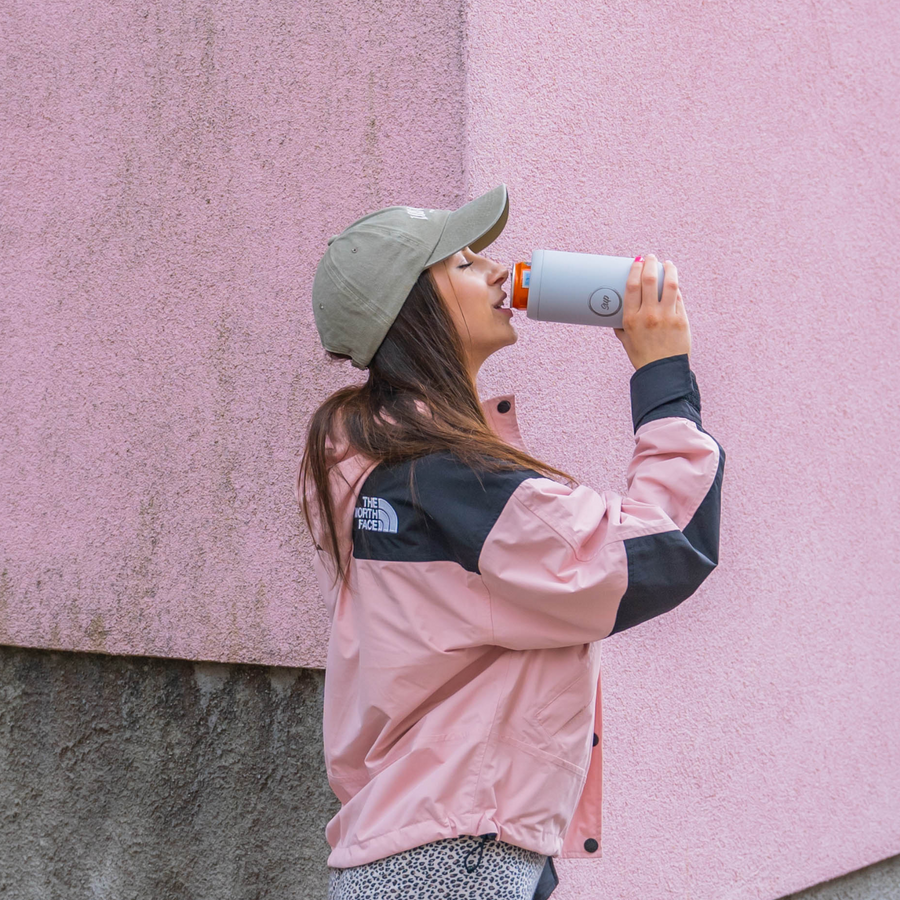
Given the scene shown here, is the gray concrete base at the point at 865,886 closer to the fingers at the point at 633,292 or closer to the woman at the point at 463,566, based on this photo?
the woman at the point at 463,566

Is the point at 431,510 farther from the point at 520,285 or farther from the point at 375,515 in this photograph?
the point at 520,285

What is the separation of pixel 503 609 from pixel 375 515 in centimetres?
26

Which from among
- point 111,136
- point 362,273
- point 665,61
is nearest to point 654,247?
point 665,61

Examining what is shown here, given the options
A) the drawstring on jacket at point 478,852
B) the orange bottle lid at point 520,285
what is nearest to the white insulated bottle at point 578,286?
the orange bottle lid at point 520,285

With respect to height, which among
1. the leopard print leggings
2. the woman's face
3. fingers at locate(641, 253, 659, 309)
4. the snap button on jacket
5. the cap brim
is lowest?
the leopard print leggings

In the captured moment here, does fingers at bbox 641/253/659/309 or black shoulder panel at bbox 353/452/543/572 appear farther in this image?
fingers at bbox 641/253/659/309

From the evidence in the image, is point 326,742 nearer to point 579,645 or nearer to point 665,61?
point 579,645

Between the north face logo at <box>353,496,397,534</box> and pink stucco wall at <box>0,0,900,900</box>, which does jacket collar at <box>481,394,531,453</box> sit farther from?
pink stucco wall at <box>0,0,900,900</box>

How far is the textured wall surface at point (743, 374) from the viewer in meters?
2.51

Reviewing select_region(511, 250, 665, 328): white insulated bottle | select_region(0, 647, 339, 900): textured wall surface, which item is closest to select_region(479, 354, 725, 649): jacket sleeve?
select_region(511, 250, 665, 328): white insulated bottle

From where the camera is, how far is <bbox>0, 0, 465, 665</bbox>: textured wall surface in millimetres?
2469

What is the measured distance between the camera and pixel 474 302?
1652 mm

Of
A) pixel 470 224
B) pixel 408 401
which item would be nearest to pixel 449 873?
pixel 408 401

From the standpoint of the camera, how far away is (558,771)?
1.46 metres
